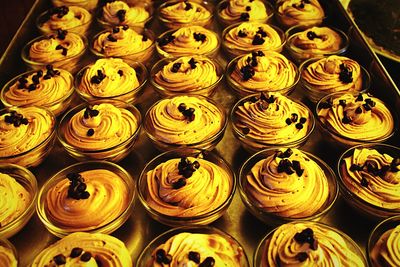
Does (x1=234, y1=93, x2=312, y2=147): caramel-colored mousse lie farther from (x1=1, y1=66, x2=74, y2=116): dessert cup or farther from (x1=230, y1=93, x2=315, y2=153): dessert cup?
(x1=1, y1=66, x2=74, y2=116): dessert cup

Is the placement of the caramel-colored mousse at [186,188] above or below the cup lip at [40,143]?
above

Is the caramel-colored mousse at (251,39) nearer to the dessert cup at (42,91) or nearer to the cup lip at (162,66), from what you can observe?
the cup lip at (162,66)

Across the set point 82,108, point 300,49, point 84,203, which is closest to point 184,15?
point 300,49

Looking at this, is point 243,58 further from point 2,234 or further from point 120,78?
point 2,234

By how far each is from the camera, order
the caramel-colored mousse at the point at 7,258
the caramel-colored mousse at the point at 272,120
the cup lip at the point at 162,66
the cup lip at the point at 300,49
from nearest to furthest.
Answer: the caramel-colored mousse at the point at 7,258
the caramel-colored mousse at the point at 272,120
the cup lip at the point at 162,66
the cup lip at the point at 300,49

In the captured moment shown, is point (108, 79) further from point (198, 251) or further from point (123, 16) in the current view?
point (198, 251)

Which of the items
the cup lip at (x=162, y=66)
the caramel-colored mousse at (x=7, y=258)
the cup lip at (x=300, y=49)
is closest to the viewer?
the caramel-colored mousse at (x=7, y=258)

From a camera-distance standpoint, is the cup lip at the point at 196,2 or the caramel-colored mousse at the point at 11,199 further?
the cup lip at the point at 196,2

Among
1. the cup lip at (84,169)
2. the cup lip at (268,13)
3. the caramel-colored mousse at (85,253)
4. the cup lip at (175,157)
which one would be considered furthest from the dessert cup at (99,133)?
the cup lip at (268,13)
